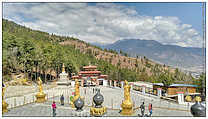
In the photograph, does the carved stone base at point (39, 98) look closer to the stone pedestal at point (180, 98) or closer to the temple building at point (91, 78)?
the stone pedestal at point (180, 98)

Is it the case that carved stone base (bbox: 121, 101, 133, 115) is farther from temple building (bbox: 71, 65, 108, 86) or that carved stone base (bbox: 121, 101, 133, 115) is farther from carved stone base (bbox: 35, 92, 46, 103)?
temple building (bbox: 71, 65, 108, 86)

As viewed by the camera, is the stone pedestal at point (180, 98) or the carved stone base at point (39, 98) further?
the carved stone base at point (39, 98)

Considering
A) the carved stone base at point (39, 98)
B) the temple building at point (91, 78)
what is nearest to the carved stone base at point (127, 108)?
the carved stone base at point (39, 98)

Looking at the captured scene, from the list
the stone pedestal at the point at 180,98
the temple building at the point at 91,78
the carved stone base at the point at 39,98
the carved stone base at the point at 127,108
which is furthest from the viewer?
the temple building at the point at 91,78

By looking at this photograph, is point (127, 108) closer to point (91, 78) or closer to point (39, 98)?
point (39, 98)

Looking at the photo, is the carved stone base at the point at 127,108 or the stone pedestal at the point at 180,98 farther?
the stone pedestal at the point at 180,98

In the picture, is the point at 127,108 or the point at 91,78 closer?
the point at 127,108

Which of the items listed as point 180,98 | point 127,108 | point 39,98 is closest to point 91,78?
point 39,98

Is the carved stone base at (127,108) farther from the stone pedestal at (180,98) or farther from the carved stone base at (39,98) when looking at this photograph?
the carved stone base at (39,98)

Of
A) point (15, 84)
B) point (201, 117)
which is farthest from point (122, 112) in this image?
point (15, 84)

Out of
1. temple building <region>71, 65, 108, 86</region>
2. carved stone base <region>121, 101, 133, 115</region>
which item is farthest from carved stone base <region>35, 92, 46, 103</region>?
temple building <region>71, 65, 108, 86</region>

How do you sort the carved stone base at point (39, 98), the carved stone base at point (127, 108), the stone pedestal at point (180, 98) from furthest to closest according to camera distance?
the carved stone base at point (39, 98) → the stone pedestal at point (180, 98) → the carved stone base at point (127, 108)

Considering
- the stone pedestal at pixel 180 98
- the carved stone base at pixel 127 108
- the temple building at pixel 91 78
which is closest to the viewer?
the carved stone base at pixel 127 108

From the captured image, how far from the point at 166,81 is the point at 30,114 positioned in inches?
488
